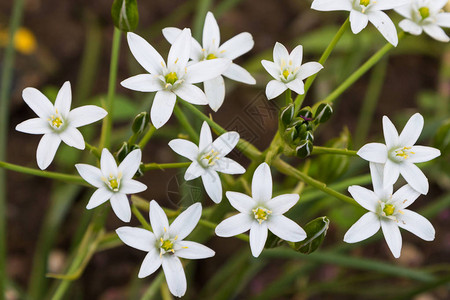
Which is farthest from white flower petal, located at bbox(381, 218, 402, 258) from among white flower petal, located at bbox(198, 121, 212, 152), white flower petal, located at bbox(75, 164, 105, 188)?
white flower petal, located at bbox(75, 164, 105, 188)

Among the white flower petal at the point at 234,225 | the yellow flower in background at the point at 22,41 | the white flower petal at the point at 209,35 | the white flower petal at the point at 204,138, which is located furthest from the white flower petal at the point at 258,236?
the yellow flower in background at the point at 22,41

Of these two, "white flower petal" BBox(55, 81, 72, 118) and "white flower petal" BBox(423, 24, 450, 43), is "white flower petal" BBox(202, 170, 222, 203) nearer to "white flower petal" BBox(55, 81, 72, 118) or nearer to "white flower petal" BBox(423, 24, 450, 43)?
"white flower petal" BBox(55, 81, 72, 118)

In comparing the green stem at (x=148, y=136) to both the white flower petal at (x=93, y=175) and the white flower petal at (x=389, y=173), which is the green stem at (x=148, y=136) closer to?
the white flower petal at (x=93, y=175)

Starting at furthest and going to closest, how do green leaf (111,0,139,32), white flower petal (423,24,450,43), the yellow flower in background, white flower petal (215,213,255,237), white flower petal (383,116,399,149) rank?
1. the yellow flower in background
2. white flower petal (423,24,450,43)
3. green leaf (111,0,139,32)
4. white flower petal (383,116,399,149)
5. white flower petal (215,213,255,237)

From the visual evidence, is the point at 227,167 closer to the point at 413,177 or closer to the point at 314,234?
the point at 314,234

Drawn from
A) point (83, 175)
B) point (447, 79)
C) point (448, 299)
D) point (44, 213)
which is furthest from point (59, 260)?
point (447, 79)

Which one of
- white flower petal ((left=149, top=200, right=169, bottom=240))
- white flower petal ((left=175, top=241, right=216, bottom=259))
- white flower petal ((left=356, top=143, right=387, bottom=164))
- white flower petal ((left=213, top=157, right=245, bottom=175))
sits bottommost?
white flower petal ((left=175, top=241, right=216, bottom=259))
